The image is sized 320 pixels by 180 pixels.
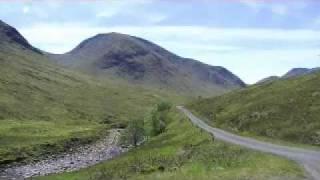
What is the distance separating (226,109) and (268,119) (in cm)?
4513

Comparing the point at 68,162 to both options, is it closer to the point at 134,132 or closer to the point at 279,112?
the point at 134,132

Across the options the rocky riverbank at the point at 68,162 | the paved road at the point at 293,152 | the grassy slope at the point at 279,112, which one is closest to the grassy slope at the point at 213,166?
the paved road at the point at 293,152

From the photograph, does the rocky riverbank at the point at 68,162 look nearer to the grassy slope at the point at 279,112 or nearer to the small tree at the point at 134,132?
the small tree at the point at 134,132

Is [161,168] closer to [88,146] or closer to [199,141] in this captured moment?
[199,141]

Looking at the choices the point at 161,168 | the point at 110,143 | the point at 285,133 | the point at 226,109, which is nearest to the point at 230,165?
the point at 161,168

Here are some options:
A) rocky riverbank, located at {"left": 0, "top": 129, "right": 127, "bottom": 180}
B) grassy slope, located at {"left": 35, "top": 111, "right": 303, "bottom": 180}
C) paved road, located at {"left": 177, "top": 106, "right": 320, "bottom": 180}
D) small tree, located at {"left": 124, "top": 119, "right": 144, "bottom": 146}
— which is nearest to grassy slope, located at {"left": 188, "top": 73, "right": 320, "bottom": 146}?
paved road, located at {"left": 177, "top": 106, "right": 320, "bottom": 180}

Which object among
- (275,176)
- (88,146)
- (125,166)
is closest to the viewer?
(275,176)

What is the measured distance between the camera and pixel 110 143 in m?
197

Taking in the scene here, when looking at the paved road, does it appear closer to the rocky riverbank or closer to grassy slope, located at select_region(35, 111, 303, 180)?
grassy slope, located at select_region(35, 111, 303, 180)

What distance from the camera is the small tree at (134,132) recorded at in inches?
6703

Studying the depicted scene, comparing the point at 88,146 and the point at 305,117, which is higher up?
the point at 305,117

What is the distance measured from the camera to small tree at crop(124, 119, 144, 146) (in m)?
170

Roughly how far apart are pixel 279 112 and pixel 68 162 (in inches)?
2435

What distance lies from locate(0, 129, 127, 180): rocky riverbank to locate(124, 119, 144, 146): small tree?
443cm
